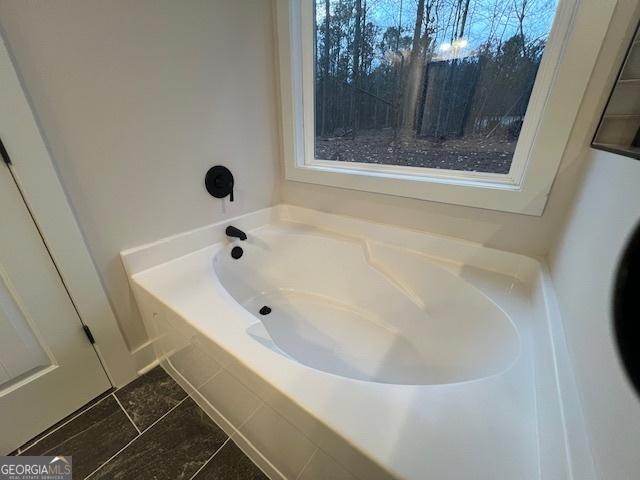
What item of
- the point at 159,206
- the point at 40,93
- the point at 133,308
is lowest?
the point at 133,308

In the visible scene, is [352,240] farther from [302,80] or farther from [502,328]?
[302,80]

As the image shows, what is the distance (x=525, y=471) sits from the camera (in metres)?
0.49

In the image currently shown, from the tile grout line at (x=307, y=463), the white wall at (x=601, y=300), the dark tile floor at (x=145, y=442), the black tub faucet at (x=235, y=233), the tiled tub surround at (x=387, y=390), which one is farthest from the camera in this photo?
the black tub faucet at (x=235, y=233)

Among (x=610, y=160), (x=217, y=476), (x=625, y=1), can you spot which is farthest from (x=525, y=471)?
(x=625, y=1)

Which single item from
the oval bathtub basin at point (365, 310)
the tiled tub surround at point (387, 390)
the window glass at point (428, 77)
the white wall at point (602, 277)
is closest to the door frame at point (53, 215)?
the tiled tub surround at point (387, 390)

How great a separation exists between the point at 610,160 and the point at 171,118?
1.49 m

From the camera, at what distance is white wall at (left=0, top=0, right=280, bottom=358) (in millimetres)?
806

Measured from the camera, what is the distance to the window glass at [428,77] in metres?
0.98

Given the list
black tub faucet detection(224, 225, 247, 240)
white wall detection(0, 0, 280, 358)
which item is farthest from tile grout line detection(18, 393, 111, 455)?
black tub faucet detection(224, 225, 247, 240)

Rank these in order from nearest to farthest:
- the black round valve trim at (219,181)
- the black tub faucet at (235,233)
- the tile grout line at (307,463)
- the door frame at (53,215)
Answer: the tile grout line at (307,463)
the door frame at (53,215)
the black round valve trim at (219,181)
the black tub faucet at (235,233)

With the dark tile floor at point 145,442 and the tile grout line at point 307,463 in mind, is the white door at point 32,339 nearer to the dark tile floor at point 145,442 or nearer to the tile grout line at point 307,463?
the dark tile floor at point 145,442

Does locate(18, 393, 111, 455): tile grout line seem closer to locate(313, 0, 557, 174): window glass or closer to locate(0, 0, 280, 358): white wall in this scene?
locate(0, 0, 280, 358): white wall

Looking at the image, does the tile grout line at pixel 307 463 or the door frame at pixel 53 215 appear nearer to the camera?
the tile grout line at pixel 307 463

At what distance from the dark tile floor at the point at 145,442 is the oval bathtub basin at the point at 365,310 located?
440 millimetres
